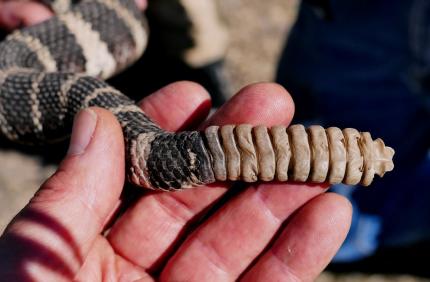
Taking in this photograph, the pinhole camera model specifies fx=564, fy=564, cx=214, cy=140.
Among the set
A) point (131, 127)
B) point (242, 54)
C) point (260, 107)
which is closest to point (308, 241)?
point (260, 107)

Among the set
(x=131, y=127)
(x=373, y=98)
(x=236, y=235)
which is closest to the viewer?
(x=236, y=235)

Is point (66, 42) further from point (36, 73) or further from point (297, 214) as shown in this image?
point (297, 214)

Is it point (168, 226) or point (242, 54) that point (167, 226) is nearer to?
point (168, 226)

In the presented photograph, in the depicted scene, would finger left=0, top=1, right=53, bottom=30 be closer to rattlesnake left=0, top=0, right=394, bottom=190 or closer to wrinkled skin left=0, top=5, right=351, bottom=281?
rattlesnake left=0, top=0, right=394, bottom=190

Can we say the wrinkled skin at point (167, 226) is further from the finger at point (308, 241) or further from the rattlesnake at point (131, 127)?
the rattlesnake at point (131, 127)

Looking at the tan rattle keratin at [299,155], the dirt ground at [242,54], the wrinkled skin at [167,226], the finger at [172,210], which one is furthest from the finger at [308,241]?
the dirt ground at [242,54]

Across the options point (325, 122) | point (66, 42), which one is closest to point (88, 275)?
point (66, 42)
